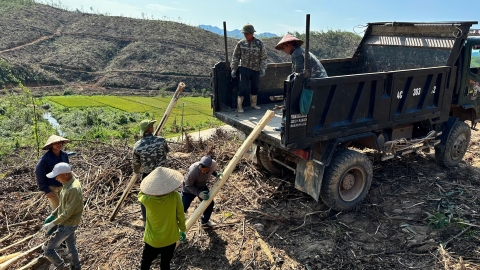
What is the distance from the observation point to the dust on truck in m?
4.71

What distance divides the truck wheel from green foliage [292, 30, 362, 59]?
36.7 m

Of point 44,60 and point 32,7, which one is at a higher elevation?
point 32,7

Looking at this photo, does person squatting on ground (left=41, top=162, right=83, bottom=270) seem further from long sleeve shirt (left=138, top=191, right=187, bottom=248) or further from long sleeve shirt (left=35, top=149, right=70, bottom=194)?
long sleeve shirt (left=138, top=191, right=187, bottom=248)

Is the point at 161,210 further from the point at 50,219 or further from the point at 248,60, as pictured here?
the point at 248,60

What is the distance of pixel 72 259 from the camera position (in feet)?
13.5

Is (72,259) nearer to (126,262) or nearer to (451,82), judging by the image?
(126,262)

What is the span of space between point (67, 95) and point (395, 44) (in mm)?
22197

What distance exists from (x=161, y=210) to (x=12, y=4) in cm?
4305

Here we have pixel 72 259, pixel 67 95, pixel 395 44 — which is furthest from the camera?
pixel 67 95

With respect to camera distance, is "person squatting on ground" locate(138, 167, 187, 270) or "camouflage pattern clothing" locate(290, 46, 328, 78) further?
"camouflage pattern clothing" locate(290, 46, 328, 78)

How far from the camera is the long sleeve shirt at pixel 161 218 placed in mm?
3555

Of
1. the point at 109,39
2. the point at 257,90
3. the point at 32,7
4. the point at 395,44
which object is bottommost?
the point at 257,90

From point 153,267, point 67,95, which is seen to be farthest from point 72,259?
point 67,95

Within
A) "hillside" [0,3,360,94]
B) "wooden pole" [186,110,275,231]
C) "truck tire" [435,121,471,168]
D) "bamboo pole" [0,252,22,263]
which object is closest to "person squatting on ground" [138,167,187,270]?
"wooden pole" [186,110,275,231]
